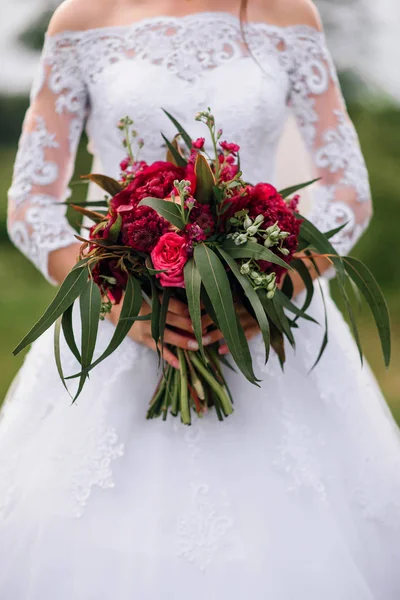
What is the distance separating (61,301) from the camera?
1.42m

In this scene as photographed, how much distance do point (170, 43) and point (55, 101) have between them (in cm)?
37

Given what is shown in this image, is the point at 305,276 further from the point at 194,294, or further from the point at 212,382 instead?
the point at 194,294

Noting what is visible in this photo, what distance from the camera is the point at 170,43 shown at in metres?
2.06

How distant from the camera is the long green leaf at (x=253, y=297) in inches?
56.6

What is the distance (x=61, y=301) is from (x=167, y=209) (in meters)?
0.28

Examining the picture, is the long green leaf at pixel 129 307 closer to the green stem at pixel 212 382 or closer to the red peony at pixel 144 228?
the red peony at pixel 144 228

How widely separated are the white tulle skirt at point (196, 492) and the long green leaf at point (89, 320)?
1.27ft

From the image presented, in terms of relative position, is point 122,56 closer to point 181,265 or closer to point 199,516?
point 181,265

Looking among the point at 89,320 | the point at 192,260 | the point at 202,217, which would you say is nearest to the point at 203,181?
the point at 202,217

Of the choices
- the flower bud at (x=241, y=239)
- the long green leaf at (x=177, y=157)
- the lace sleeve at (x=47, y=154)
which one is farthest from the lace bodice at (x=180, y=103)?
the flower bud at (x=241, y=239)

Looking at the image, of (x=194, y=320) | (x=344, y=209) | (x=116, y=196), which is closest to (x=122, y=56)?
(x=116, y=196)

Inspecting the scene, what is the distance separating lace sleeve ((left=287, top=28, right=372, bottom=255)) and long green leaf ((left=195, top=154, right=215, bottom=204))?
601 mm

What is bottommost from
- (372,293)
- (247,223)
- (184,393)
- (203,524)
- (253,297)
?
(203,524)

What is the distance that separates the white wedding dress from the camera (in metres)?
1.62
